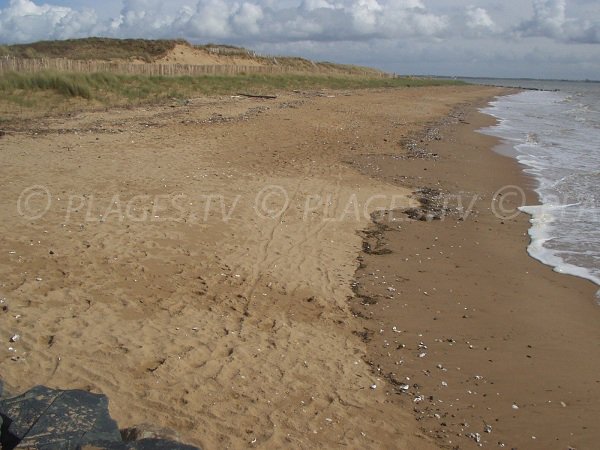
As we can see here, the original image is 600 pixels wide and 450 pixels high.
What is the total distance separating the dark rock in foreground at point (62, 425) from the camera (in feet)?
9.08

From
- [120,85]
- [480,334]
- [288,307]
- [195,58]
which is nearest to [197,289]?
[288,307]

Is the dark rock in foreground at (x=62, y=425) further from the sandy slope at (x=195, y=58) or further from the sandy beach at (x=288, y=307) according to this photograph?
the sandy slope at (x=195, y=58)

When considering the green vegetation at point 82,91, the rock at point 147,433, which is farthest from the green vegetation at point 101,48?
the rock at point 147,433

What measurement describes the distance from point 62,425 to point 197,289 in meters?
2.88

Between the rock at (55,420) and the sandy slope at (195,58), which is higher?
the sandy slope at (195,58)

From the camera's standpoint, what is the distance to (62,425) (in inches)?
113

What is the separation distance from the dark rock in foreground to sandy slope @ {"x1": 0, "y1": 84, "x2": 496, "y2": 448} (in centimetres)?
62

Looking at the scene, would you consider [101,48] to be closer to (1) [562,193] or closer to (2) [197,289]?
(1) [562,193]

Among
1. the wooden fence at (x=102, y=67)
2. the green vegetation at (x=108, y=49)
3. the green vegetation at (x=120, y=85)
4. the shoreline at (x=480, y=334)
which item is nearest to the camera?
the shoreline at (x=480, y=334)

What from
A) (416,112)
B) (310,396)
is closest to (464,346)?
(310,396)

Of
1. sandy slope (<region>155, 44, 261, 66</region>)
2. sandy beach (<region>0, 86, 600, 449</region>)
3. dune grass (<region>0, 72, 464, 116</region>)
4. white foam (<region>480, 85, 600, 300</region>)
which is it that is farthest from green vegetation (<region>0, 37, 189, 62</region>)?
sandy beach (<region>0, 86, 600, 449</region>)

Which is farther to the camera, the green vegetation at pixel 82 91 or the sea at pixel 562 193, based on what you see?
the green vegetation at pixel 82 91

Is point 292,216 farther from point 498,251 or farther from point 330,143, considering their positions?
point 330,143

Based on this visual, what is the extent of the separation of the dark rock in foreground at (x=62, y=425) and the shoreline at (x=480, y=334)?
2.09m
